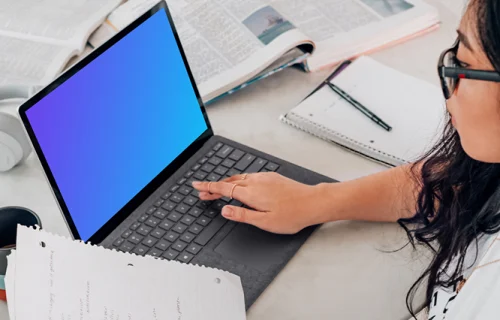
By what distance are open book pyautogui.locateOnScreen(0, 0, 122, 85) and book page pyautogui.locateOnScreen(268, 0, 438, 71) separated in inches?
14.3

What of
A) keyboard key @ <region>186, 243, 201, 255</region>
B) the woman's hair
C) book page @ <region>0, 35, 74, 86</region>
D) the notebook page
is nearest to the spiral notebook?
A: the notebook page

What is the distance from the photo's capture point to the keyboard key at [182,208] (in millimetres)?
1030

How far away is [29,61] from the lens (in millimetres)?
1296

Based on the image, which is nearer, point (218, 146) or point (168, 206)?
point (168, 206)

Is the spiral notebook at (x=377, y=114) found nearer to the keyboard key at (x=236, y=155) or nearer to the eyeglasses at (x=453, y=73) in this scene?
the keyboard key at (x=236, y=155)

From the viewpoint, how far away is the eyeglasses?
0.74 m

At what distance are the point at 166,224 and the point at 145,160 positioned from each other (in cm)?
10

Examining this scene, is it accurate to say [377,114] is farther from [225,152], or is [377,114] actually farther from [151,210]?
[151,210]

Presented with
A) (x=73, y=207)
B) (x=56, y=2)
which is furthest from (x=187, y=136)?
(x=56, y=2)

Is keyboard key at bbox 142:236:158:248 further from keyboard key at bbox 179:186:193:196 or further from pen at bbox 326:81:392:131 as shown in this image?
pen at bbox 326:81:392:131

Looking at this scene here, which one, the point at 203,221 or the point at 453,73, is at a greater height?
the point at 453,73

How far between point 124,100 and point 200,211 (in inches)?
7.5

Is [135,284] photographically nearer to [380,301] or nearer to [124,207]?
[124,207]

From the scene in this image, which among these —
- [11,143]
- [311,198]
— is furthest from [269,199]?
[11,143]
